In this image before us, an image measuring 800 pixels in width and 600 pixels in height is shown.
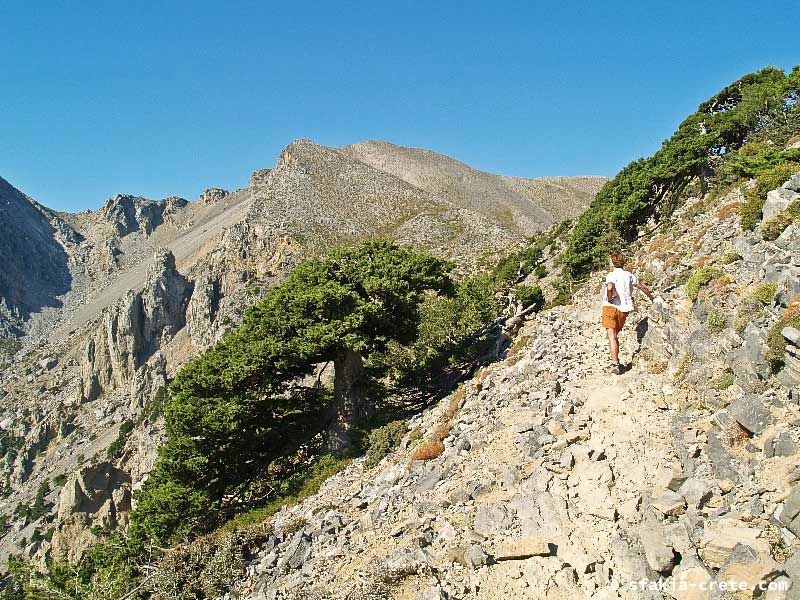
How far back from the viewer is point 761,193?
38.7 ft

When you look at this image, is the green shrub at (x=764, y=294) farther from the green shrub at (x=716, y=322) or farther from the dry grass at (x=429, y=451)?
the dry grass at (x=429, y=451)

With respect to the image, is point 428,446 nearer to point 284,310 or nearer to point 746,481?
point 746,481

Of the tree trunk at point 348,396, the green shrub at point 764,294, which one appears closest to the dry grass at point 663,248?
the green shrub at point 764,294

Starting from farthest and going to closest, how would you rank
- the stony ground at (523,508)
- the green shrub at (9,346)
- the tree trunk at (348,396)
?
the green shrub at (9,346)
the tree trunk at (348,396)
the stony ground at (523,508)

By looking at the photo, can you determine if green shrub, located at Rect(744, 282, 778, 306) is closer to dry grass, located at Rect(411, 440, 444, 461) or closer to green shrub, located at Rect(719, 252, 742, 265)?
green shrub, located at Rect(719, 252, 742, 265)

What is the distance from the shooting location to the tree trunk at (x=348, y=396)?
18.3m

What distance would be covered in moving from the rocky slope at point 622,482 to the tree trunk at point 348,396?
5228mm

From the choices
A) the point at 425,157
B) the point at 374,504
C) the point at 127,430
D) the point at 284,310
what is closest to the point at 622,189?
the point at 284,310

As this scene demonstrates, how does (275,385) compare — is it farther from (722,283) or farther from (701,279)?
(722,283)

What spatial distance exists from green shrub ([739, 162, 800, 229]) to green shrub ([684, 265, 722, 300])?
2.02 meters

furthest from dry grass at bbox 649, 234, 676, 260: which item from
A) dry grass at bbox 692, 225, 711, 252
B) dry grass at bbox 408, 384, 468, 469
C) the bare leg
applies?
dry grass at bbox 408, 384, 468, 469

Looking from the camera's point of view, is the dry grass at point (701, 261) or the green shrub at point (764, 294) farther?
the dry grass at point (701, 261)

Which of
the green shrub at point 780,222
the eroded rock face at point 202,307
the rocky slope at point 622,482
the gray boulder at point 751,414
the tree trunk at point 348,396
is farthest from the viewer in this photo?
the eroded rock face at point 202,307

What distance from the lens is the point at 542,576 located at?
6938mm
